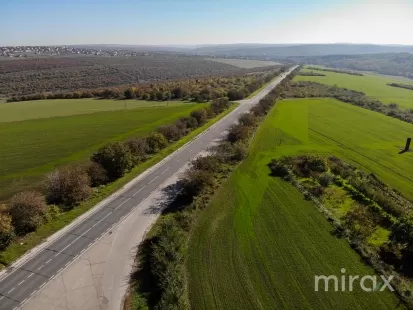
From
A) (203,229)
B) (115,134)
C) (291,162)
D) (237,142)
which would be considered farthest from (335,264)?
(115,134)

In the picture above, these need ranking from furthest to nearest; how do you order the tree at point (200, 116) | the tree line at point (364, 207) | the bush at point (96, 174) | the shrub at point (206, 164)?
1. the tree at point (200, 116)
2. the shrub at point (206, 164)
3. the bush at point (96, 174)
4. the tree line at point (364, 207)

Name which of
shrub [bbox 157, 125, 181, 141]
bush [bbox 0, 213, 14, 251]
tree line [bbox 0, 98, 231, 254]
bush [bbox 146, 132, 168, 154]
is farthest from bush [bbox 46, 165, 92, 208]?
shrub [bbox 157, 125, 181, 141]

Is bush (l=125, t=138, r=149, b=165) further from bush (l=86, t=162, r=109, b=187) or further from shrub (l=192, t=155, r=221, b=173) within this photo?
shrub (l=192, t=155, r=221, b=173)

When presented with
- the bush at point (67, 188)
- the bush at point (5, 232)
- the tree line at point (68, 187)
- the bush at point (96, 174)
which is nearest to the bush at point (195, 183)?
the tree line at point (68, 187)

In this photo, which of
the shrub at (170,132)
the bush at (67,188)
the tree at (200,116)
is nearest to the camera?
the bush at (67,188)

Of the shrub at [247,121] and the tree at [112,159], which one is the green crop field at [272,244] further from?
the tree at [112,159]

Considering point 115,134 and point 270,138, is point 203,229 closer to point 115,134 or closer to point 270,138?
point 270,138

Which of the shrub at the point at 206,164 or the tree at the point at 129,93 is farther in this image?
the tree at the point at 129,93

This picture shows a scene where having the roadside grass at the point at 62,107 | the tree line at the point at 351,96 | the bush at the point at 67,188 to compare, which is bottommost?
the tree line at the point at 351,96
